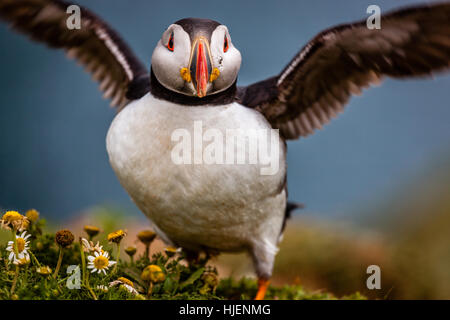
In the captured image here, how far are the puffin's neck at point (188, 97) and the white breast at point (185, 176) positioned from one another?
0.02m

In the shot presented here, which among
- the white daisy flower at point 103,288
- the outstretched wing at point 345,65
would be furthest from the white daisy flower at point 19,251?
the outstretched wing at point 345,65

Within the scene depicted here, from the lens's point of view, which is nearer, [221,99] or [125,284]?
[125,284]

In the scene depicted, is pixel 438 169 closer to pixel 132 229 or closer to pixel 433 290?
pixel 433 290

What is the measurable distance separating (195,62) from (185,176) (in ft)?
1.70

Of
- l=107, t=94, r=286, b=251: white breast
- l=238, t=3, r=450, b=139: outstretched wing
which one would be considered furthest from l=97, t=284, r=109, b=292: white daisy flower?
l=238, t=3, r=450, b=139: outstretched wing

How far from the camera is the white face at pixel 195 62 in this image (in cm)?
175

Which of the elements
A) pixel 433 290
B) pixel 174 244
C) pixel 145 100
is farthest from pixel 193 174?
pixel 433 290

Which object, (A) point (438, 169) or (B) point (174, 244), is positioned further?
A: (A) point (438, 169)

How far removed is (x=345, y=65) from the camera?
85.9 inches

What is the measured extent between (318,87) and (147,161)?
91cm

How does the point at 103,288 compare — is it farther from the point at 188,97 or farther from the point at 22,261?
the point at 188,97

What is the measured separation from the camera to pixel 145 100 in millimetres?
2082

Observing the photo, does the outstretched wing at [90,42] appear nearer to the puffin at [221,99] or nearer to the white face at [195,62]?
the puffin at [221,99]

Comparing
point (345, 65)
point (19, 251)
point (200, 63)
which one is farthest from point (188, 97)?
point (19, 251)
